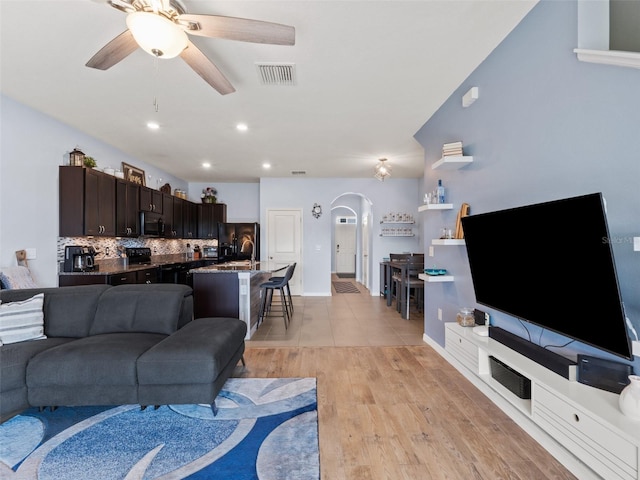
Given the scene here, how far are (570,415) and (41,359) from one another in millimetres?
3280

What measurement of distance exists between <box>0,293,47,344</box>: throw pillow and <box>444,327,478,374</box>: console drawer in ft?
11.6

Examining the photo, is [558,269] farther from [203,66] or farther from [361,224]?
[361,224]

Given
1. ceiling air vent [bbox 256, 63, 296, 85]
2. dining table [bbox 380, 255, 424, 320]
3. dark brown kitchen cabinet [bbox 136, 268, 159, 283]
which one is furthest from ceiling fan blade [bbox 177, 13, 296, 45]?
dining table [bbox 380, 255, 424, 320]

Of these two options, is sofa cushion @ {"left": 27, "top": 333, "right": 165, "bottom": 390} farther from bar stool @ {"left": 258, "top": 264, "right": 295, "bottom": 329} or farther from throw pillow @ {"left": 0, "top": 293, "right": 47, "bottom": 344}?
bar stool @ {"left": 258, "top": 264, "right": 295, "bottom": 329}

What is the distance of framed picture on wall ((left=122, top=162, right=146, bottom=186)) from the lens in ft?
17.5

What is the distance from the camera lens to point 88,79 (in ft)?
9.62

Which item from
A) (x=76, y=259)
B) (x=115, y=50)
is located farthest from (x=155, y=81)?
(x=76, y=259)

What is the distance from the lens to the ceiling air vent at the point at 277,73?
2.68 m

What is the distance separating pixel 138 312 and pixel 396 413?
93.5 inches

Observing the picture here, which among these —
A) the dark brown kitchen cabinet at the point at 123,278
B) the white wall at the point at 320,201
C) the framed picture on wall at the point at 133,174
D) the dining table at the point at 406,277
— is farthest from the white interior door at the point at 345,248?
the dark brown kitchen cabinet at the point at 123,278

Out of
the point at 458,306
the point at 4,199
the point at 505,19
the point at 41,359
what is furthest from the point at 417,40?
→ the point at 4,199

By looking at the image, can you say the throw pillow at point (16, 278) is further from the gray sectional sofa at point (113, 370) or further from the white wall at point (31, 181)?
the gray sectional sofa at point (113, 370)

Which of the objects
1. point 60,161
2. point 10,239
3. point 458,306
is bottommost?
point 458,306

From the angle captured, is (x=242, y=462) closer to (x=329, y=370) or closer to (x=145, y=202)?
(x=329, y=370)
